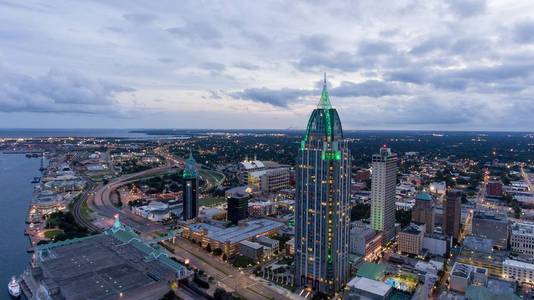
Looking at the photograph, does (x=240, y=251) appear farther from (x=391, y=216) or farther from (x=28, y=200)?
(x=28, y=200)

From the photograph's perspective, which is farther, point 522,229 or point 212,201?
point 212,201

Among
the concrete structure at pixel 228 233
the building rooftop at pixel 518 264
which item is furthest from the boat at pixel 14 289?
the building rooftop at pixel 518 264

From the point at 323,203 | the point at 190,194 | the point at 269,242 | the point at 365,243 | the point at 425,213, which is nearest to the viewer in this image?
the point at 323,203

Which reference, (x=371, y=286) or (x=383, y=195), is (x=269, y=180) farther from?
(x=371, y=286)

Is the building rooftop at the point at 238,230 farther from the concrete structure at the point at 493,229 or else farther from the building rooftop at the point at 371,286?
the concrete structure at the point at 493,229

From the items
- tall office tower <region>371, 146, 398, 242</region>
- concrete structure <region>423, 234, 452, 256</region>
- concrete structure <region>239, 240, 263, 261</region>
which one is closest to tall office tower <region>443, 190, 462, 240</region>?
concrete structure <region>423, 234, 452, 256</region>

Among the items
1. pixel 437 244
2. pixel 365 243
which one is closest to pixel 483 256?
pixel 437 244
